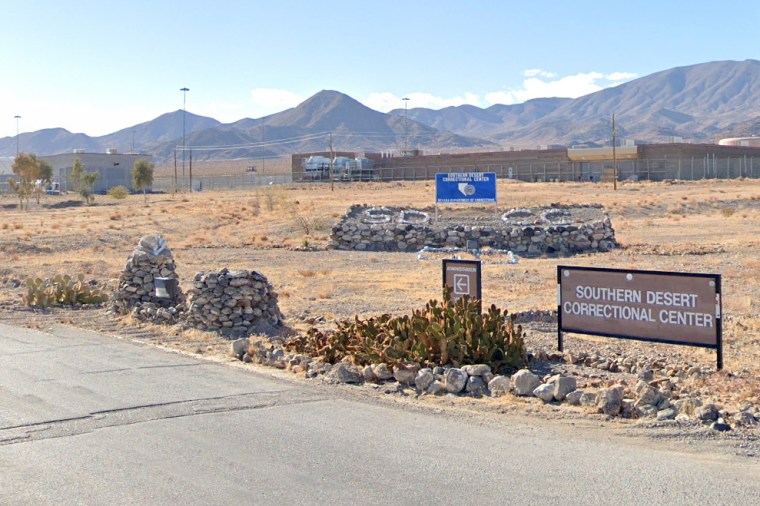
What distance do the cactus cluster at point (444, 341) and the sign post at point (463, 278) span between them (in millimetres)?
1319

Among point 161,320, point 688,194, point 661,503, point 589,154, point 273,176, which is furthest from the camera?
point 273,176

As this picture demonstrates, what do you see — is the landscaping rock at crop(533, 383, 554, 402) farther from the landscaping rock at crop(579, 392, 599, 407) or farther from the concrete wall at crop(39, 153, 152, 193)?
the concrete wall at crop(39, 153, 152, 193)

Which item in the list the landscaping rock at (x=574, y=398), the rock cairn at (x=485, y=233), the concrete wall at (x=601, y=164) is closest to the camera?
the landscaping rock at (x=574, y=398)

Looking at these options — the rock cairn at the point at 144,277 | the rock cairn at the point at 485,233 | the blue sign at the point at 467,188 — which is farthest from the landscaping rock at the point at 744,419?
the blue sign at the point at 467,188

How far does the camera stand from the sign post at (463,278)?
13695 millimetres

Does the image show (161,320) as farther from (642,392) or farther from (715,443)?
(715,443)

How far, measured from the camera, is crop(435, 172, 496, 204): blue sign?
34250 mm

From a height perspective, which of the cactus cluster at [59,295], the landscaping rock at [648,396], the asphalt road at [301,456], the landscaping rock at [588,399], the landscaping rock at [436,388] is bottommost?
the asphalt road at [301,456]

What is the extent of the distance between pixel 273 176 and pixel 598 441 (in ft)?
354

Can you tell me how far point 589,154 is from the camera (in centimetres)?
9381

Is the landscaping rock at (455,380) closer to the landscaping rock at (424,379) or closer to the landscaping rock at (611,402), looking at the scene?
the landscaping rock at (424,379)

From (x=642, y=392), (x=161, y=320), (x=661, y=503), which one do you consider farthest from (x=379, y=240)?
(x=661, y=503)

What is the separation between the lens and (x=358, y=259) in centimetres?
3092

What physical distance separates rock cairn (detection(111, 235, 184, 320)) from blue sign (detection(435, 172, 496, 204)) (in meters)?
17.5
